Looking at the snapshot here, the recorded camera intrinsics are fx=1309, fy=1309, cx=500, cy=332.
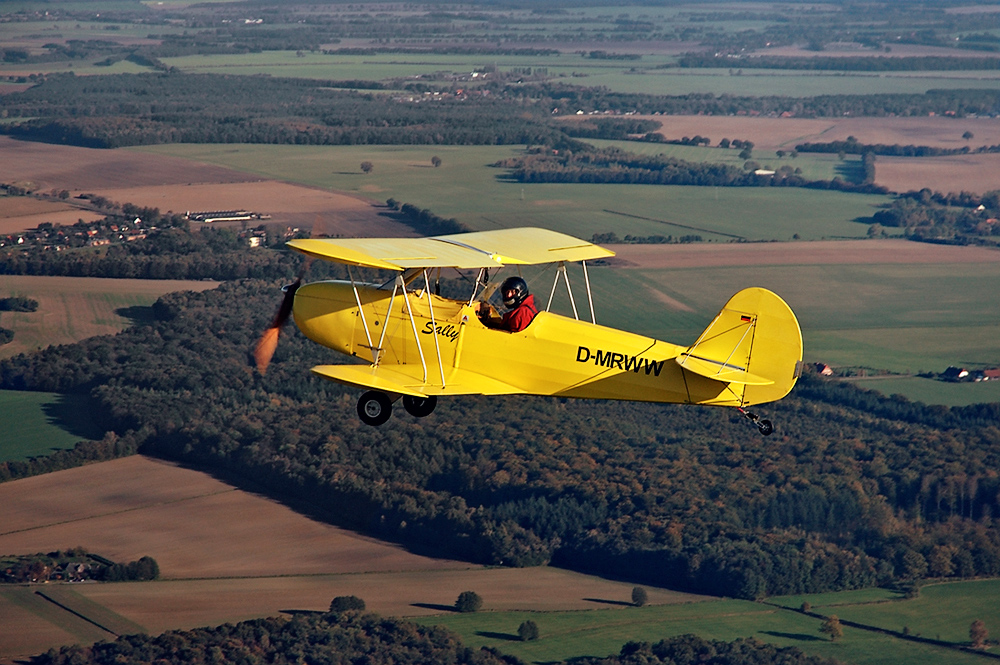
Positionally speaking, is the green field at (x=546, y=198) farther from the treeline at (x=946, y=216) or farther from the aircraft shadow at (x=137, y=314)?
the aircraft shadow at (x=137, y=314)

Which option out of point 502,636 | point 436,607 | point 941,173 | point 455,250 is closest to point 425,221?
point 436,607

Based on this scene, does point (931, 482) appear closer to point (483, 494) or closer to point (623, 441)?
point (623, 441)

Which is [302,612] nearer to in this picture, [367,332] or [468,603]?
[468,603]

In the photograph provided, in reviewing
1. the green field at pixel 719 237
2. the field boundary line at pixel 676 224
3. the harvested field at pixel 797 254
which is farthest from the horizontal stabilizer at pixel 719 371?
the field boundary line at pixel 676 224

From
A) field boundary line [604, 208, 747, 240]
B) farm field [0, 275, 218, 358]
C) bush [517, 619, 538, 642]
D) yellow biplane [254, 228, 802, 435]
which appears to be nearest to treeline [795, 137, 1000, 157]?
field boundary line [604, 208, 747, 240]

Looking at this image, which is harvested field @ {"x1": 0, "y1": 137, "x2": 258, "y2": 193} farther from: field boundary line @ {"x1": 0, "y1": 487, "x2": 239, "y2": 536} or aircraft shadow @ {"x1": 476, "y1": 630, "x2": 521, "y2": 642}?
aircraft shadow @ {"x1": 476, "y1": 630, "x2": 521, "y2": 642}
